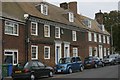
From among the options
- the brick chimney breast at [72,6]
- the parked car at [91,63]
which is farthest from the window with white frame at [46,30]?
the brick chimney breast at [72,6]

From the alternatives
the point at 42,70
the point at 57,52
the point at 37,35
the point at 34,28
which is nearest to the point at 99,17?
the point at 57,52

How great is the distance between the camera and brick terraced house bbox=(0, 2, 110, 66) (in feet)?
89.6

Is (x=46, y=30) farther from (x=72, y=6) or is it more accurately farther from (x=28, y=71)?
(x=72, y=6)

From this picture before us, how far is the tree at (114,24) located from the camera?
71375 mm

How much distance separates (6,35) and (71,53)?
49.0 feet

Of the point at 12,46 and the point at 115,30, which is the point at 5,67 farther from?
the point at 115,30

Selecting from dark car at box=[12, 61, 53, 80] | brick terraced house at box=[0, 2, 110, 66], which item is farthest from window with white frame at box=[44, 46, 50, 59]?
dark car at box=[12, 61, 53, 80]

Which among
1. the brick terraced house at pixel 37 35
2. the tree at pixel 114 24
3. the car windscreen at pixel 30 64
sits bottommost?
the car windscreen at pixel 30 64

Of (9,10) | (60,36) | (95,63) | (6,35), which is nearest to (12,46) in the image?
(6,35)

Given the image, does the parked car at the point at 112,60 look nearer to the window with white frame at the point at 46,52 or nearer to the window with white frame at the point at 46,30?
the window with white frame at the point at 46,52

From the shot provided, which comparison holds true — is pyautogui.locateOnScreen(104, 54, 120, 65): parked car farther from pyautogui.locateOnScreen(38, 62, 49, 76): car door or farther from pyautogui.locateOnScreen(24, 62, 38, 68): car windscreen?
pyautogui.locateOnScreen(24, 62, 38, 68): car windscreen

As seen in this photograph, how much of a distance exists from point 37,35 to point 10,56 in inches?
211

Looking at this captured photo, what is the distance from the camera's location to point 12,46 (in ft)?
90.2

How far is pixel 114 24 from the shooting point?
249 feet
